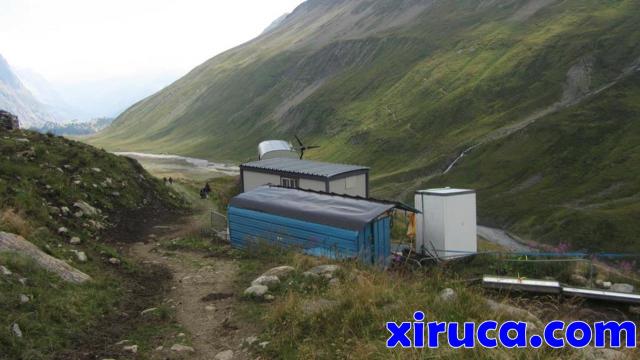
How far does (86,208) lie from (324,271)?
16.7m

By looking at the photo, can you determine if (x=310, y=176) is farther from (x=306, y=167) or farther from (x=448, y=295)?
(x=448, y=295)

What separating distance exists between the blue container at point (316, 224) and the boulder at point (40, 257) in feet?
33.0

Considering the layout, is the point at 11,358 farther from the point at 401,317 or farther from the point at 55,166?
the point at 55,166

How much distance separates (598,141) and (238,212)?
79.3 metres

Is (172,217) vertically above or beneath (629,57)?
beneath

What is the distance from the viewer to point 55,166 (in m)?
29.7

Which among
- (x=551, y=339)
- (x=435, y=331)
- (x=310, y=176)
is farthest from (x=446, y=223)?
(x=551, y=339)

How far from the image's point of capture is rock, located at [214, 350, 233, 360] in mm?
11116

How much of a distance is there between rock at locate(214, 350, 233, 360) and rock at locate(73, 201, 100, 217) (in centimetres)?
1734

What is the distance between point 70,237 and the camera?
20.8 meters

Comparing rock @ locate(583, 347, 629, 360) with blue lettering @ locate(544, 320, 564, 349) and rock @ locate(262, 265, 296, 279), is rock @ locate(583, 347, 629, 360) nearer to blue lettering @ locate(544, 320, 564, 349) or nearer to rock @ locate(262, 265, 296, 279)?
blue lettering @ locate(544, 320, 564, 349)

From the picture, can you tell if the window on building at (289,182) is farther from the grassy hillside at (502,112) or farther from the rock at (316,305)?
the grassy hillside at (502,112)

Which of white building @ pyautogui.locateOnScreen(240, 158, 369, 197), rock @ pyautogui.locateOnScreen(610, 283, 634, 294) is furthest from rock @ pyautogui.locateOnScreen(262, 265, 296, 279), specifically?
white building @ pyautogui.locateOnScreen(240, 158, 369, 197)

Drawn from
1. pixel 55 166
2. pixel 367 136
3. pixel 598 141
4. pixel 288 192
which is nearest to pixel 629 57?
pixel 598 141
